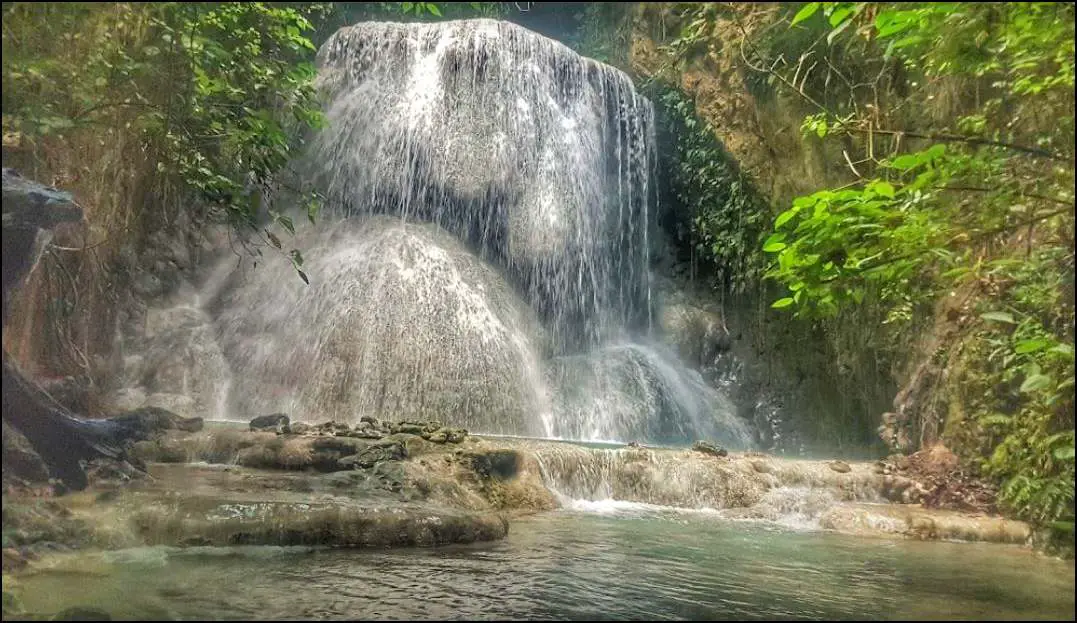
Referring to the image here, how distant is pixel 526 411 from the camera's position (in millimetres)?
11461

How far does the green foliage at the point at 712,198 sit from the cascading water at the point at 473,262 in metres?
0.66

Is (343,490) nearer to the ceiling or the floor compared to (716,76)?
nearer to the floor

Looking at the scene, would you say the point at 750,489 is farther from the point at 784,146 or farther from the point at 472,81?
the point at 472,81

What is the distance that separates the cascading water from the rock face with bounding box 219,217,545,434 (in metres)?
0.03

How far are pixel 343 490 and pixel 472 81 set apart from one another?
10.5m

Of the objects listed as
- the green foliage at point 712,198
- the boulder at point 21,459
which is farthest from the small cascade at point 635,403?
the boulder at point 21,459

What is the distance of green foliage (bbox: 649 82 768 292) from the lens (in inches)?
523

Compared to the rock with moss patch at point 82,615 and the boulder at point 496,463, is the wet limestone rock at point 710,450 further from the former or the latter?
the rock with moss patch at point 82,615

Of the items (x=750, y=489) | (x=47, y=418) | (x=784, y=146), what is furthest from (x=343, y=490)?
(x=784, y=146)

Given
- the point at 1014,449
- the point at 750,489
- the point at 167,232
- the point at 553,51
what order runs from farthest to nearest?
the point at 553,51 → the point at 167,232 → the point at 750,489 → the point at 1014,449

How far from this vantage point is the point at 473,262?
1351 centimetres

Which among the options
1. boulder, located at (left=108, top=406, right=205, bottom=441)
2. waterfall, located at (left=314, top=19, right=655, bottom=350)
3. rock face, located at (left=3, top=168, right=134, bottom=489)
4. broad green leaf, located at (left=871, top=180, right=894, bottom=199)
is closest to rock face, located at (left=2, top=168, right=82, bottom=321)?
rock face, located at (left=3, top=168, right=134, bottom=489)

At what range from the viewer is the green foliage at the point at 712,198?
1328 centimetres

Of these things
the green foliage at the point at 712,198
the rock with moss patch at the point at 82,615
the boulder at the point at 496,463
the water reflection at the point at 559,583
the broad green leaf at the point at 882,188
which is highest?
the green foliage at the point at 712,198
